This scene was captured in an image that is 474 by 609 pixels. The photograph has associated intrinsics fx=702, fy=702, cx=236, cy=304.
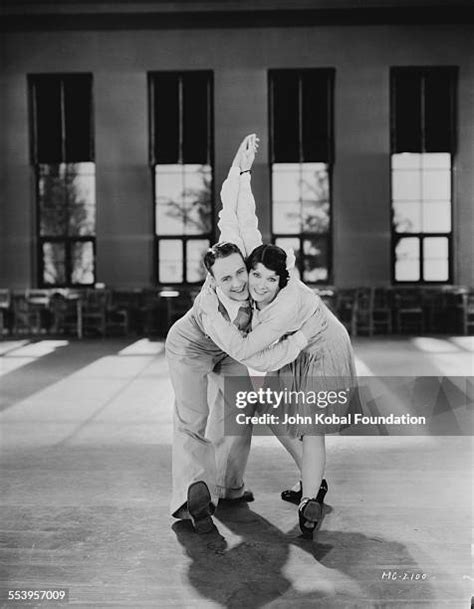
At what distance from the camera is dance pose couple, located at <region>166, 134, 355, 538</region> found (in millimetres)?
2658

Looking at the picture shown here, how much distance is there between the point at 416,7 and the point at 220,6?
3377mm

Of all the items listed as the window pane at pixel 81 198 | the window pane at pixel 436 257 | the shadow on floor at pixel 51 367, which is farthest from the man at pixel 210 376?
the window pane at pixel 81 198

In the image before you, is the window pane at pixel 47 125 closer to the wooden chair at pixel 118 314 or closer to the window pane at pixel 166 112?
the window pane at pixel 166 112

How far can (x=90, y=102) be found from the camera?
41.7ft

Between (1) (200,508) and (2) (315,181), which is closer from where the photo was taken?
(1) (200,508)

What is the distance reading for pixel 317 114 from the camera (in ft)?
41.2

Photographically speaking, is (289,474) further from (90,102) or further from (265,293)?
(90,102)

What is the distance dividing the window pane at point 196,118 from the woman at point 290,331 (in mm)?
9846

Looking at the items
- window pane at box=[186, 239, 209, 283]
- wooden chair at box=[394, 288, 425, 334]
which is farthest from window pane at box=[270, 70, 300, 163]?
wooden chair at box=[394, 288, 425, 334]

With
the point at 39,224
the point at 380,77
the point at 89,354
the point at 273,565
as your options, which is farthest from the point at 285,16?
the point at 273,565

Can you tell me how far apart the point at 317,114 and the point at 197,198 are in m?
2.62

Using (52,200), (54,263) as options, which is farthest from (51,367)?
(52,200)

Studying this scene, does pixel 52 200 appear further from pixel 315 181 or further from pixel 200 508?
pixel 200 508

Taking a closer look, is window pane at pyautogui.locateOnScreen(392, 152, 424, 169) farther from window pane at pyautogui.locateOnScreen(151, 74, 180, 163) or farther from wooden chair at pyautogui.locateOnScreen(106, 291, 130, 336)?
wooden chair at pyautogui.locateOnScreen(106, 291, 130, 336)
